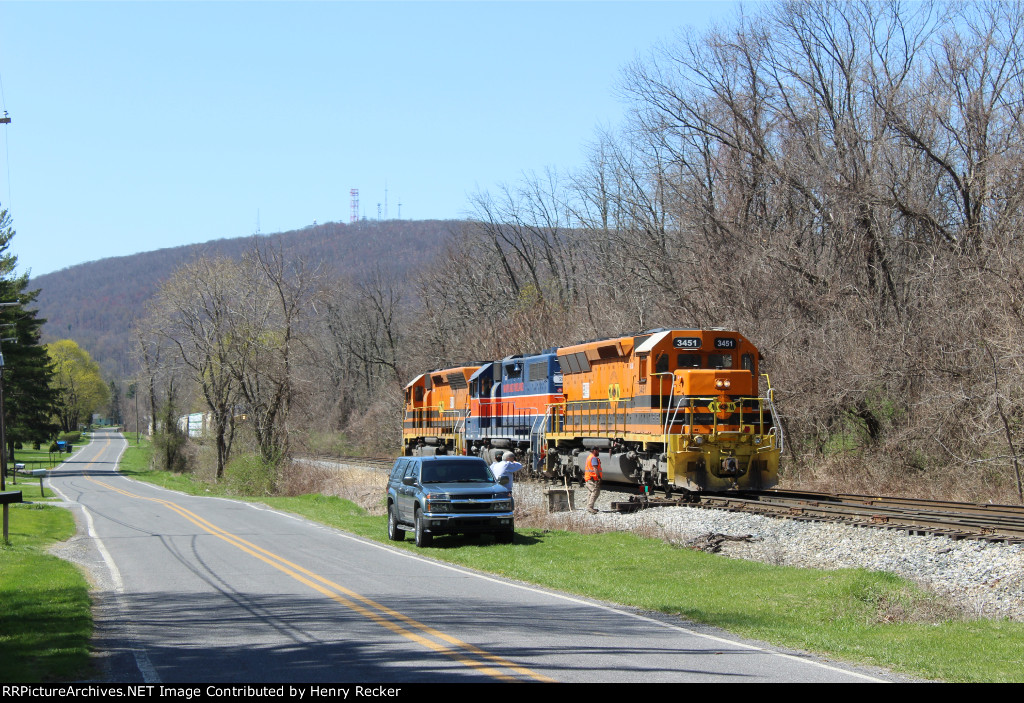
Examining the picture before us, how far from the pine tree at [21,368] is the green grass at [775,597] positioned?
189 feet

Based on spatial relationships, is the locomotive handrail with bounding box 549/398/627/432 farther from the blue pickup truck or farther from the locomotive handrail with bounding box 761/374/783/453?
the blue pickup truck

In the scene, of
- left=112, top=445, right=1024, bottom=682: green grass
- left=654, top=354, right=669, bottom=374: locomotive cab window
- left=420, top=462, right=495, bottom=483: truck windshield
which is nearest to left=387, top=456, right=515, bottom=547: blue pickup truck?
left=420, top=462, right=495, bottom=483: truck windshield

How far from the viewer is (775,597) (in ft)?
43.6

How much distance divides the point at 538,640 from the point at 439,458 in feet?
33.5

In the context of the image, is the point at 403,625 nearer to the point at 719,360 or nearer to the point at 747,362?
the point at 719,360

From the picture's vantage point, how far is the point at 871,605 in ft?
41.3

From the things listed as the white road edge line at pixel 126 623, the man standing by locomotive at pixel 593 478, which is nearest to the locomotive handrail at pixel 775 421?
the man standing by locomotive at pixel 593 478

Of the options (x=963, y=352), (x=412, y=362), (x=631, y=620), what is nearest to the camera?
(x=631, y=620)

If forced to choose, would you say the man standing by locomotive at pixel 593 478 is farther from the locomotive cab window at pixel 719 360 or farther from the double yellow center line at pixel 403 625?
the double yellow center line at pixel 403 625


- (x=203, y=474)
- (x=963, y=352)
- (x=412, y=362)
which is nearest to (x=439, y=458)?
(x=963, y=352)

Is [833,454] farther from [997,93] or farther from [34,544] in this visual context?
[34,544]

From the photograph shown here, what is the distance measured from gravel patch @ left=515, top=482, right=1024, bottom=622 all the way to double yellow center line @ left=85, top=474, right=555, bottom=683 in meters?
7.19

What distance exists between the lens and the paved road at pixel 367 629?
846 centimetres

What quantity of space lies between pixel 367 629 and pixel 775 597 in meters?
6.09
